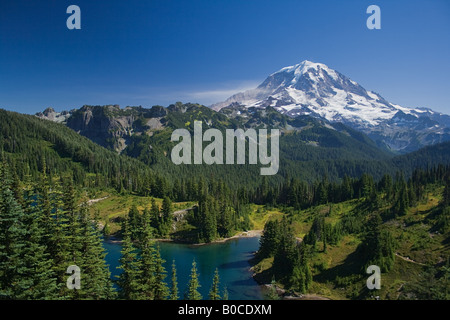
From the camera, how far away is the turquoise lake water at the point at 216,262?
71062mm

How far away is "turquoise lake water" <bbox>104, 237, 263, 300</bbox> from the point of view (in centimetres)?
7106

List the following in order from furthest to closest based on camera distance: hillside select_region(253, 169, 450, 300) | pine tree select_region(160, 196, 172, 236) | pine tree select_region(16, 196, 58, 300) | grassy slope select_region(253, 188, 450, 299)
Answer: pine tree select_region(160, 196, 172, 236) < grassy slope select_region(253, 188, 450, 299) < hillside select_region(253, 169, 450, 300) < pine tree select_region(16, 196, 58, 300)

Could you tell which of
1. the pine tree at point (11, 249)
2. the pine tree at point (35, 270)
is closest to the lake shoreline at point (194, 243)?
the pine tree at point (35, 270)

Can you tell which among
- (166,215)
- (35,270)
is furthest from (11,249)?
(166,215)

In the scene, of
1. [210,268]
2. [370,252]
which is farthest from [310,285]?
[210,268]

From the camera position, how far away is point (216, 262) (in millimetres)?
91875

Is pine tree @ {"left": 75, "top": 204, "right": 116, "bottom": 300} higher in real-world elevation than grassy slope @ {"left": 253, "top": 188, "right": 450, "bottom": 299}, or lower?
higher

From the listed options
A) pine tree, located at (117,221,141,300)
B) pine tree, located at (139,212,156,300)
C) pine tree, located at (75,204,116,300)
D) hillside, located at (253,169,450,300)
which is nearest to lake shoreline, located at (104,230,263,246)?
hillside, located at (253,169,450,300)

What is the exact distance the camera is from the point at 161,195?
15238cm

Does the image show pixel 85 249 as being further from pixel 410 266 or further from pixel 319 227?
pixel 319 227

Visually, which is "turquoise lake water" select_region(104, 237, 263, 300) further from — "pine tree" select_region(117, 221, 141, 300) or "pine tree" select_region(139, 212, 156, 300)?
"pine tree" select_region(117, 221, 141, 300)
